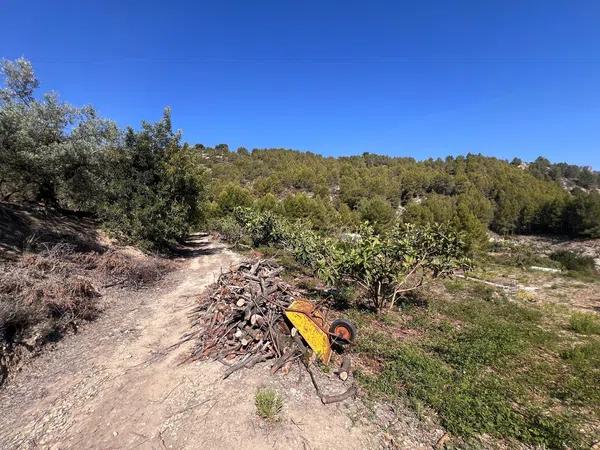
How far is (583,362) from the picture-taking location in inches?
316

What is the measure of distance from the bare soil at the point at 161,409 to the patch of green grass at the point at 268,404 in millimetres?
106

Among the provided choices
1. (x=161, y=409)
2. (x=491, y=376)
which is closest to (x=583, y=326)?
(x=491, y=376)

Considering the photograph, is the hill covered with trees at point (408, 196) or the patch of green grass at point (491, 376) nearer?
the patch of green grass at point (491, 376)

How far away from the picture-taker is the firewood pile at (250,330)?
278 inches

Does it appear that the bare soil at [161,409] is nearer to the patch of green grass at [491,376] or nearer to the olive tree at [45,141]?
the patch of green grass at [491,376]

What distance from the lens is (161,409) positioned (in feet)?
18.6

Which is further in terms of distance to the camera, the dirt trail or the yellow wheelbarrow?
the yellow wheelbarrow

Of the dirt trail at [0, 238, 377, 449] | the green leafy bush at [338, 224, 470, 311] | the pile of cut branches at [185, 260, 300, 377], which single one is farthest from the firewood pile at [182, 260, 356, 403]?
the green leafy bush at [338, 224, 470, 311]

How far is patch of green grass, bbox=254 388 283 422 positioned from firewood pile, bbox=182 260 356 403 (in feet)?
2.65

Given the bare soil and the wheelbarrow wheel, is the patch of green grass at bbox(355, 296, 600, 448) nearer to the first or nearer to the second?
the wheelbarrow wheel

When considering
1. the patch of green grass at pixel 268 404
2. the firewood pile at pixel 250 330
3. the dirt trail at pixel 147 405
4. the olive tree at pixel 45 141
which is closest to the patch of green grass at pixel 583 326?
the firewood pile at pixel 250 330

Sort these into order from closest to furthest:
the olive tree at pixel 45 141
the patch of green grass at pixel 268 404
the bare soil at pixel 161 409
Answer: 1. the bare soil at pixel 161 409
2. the patch of green grass at pixel 268 404
3. the olive tree at pixel 45 141

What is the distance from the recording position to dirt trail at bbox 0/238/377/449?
16.3 feet

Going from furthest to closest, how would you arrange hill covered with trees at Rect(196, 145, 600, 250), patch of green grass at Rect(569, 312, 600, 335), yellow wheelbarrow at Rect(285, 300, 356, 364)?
1. hill covered with trees at Rect(196, 145, 600, 250)
2. patch of green grass at Rect(569, 312, 600, 335)
3. yellow wheelbarrow at Rect(285, 300, 356, 364)
